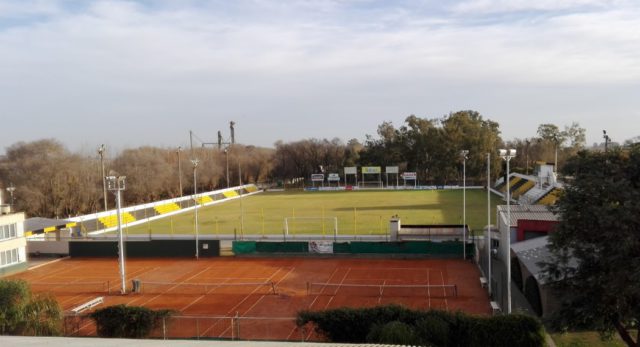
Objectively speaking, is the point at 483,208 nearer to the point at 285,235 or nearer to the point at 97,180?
the point at 285,235

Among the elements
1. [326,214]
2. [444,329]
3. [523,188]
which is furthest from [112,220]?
[523,188]

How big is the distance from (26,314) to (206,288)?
451 inches

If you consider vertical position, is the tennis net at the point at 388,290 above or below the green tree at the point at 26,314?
below

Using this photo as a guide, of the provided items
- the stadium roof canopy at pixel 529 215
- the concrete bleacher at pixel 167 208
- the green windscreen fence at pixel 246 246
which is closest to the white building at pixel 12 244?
the green windscreen fence at pixel 246 246

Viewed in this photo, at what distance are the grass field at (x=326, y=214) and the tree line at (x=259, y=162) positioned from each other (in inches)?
324

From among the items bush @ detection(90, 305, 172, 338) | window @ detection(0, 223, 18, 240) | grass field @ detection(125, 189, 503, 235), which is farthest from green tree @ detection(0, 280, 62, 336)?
grass field @ detection(125, 189, 503, 235)

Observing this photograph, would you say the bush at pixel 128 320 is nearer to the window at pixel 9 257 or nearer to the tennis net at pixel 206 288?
the tennis net at pixel 206 288

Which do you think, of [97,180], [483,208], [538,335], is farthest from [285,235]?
[97,180]

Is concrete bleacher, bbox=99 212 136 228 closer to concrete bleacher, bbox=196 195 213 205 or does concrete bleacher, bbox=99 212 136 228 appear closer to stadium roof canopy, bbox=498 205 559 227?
concrete bleacher, bbox=196 195 213 205

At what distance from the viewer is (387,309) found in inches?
Answer: 671

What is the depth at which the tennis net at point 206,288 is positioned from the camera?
96.7ft

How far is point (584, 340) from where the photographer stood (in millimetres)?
18781

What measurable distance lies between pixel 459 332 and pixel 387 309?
7.58ft

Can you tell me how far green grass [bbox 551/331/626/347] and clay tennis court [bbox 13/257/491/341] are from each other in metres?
5.33
